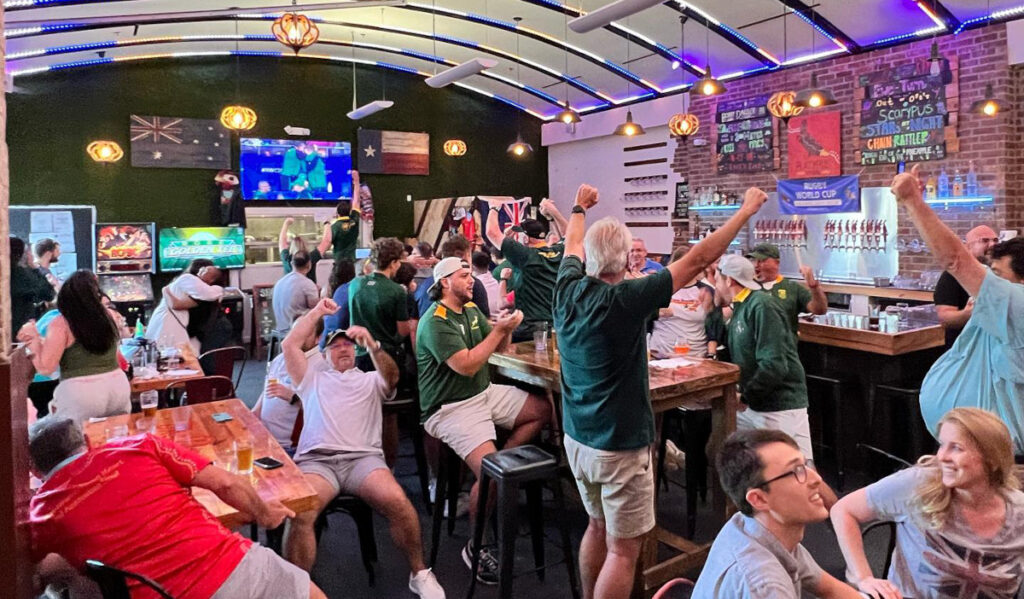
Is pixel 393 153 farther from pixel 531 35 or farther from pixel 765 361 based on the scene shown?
pixel 765 361

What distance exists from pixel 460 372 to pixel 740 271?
4.81 feet

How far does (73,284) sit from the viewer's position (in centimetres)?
384

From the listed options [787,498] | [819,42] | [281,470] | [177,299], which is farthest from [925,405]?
[819,42]

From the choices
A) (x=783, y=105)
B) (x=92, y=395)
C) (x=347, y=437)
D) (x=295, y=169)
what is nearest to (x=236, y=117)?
(x=295, y=169)

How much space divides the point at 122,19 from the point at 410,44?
4.86 m

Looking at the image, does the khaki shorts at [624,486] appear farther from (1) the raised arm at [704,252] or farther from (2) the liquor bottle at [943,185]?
(2) the liquor bottle at [943,185]

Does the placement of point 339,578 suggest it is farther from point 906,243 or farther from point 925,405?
point 906,243

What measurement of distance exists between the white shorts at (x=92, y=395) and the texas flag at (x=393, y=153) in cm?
868

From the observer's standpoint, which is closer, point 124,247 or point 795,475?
point 795,475

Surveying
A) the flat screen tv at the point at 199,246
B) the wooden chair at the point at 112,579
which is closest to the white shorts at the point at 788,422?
the wooden chair at the point at 112,579

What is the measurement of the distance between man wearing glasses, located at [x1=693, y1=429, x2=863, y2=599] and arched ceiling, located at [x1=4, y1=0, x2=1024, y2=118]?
5719 millimetres

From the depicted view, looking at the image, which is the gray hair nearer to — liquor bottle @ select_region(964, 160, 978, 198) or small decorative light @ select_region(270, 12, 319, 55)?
small decorative light @ select_region(270, 12, 319, 55)

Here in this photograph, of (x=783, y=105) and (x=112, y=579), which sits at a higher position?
(x=783, y=105)

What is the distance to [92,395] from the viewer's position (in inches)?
152
